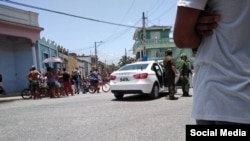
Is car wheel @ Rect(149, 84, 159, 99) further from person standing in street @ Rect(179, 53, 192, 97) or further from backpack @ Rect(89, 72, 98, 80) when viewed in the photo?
backpack @ Rect(89, 72, 98, 80)

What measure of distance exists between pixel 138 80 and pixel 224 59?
8.58m

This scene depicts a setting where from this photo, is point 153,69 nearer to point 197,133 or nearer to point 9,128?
point 9,128

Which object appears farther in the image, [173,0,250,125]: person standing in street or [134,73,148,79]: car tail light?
[134,73,148,79]: car tail light

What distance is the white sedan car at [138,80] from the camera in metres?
9.98

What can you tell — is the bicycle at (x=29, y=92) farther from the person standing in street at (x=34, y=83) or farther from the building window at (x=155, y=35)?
the building window at (x=155, y=35)

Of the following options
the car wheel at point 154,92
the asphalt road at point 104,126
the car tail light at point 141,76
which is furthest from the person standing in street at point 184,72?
the asphalt road at point 104,126

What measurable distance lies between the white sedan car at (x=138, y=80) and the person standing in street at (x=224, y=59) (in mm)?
8445

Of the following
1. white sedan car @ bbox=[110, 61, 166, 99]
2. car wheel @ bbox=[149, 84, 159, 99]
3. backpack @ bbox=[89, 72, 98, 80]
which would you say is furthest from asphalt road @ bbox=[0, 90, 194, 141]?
backpack @ bbox=[89, 72, 98, 80]

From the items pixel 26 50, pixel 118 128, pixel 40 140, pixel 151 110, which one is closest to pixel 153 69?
pixel 151 110

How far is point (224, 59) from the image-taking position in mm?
1419

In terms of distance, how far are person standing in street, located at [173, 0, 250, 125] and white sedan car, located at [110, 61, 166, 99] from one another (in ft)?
27.7

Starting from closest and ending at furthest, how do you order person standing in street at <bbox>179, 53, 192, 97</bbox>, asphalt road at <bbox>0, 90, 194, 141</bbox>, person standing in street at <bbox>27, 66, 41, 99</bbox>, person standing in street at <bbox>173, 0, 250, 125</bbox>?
1. person standing in street at <bbox>173, 0, 250, 125</bbox>
2. asphalt road at <bbox>0, 90, 194, 141</bbox>
3. person standing in street at <bbox>179, 53, 192, 97</bbox>
4. person standing in street at <bbox>27, 66, 41, 99</bbox>

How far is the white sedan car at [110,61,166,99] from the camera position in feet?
32.7

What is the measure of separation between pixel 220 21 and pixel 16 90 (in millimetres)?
21027
